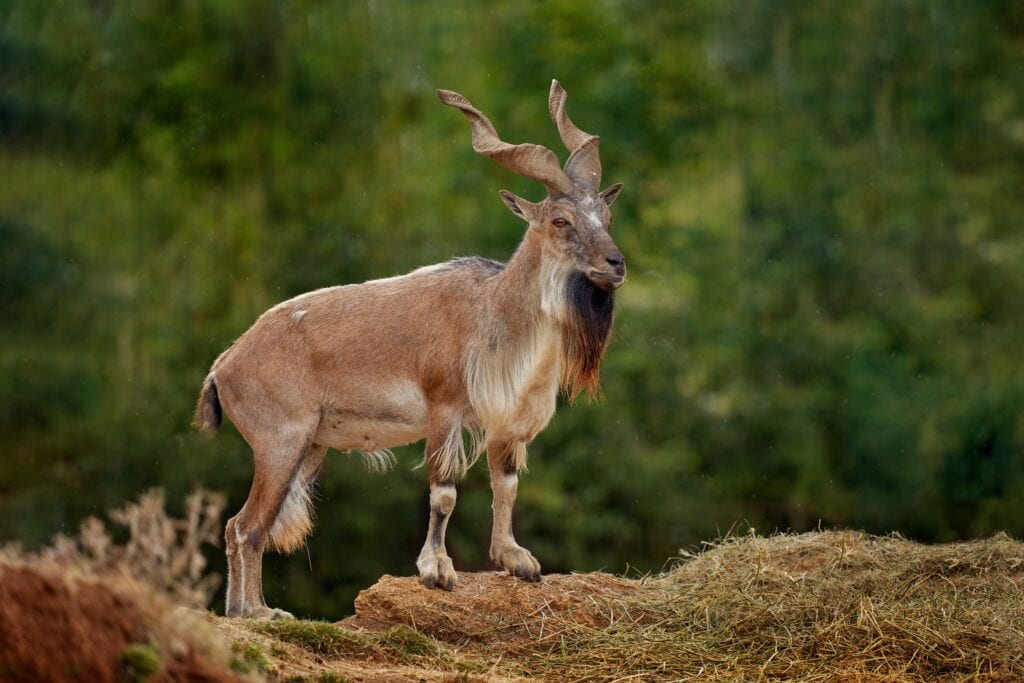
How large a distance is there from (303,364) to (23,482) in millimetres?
8370

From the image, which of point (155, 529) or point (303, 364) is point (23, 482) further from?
point (155, 529)

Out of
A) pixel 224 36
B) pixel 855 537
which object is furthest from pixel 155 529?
pixel 224 36

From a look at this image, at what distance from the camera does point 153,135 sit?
59.0ft

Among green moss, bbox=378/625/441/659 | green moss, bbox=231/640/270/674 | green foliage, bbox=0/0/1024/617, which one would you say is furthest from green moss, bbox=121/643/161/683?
green foliage, bbox=0/0/1024/617

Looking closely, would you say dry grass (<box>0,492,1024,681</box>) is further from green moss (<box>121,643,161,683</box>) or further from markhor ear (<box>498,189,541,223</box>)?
markhor ear (<box>498,189,541,223</box>)

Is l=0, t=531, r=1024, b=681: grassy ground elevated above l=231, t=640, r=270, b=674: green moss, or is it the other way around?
l=0, t=531, r=1024, b=681: grassy ground

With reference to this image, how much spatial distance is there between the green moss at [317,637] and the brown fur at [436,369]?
1.18 metres

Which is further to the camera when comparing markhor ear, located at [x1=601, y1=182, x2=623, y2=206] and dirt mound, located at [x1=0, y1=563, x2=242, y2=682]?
markhor ear, located at [x1=601, y1=182, x2=623, y2=206]

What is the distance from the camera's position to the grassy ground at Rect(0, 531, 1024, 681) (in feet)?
22.1

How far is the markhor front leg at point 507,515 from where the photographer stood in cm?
832

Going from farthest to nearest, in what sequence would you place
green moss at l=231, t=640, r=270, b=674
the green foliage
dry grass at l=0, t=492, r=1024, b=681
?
the green foliage → green moss at l=231, t=640, r=270, b=674 → dry grass at l=0, t=492, r=1024, b=681

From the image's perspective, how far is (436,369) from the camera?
825 cm

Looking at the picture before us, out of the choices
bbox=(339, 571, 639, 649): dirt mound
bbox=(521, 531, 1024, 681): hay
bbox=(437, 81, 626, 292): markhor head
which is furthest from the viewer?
bbox=(437, 81, 626, 292): markhor head

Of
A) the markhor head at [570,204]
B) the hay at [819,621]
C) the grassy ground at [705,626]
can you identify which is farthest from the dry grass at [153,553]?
the markhor head at [570,204]
